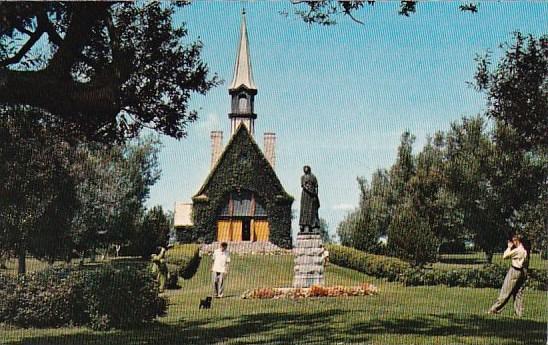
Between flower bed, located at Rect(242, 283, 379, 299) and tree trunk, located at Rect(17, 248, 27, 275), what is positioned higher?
tree trunk, located at Rect(17, 248, 27, 275)

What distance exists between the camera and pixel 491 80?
9156mm

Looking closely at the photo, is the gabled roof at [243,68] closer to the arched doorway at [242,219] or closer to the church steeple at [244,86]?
the church steeple at [244,86]

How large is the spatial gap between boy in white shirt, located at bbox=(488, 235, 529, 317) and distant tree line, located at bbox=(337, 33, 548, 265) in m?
0.29

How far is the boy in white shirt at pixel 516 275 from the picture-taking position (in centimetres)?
975

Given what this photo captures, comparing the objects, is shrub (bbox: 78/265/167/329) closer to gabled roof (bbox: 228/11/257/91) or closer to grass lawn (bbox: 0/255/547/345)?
grass lawn (bbox: 0/255/547/345)

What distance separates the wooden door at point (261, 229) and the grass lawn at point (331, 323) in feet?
7.64

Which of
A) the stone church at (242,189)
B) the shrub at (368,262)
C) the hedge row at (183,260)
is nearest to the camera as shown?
the stone church at (242,189)

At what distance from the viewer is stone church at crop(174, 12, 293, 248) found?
9.09 metres

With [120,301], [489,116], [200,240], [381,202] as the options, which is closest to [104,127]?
[120,301]

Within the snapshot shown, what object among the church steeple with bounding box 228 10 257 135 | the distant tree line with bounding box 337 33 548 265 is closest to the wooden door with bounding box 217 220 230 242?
the distant tree line with bounding box 337 33 548 265

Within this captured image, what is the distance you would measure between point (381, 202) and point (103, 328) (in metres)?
8.91

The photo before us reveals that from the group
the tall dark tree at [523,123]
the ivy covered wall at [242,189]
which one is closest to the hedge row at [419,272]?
the tall dark tree at [523,123]

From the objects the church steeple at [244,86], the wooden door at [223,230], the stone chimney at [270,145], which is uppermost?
the church steeple at [244,86]

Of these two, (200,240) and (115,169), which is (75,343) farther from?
(200,240)
